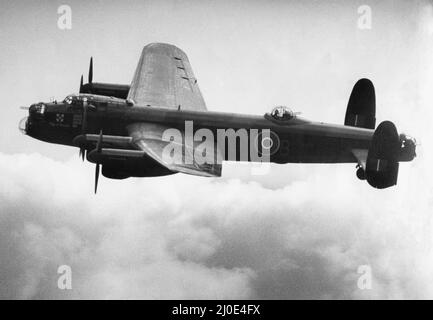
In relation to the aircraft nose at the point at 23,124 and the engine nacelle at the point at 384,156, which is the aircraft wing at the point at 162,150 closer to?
the aircraft nose at the point at 23,124

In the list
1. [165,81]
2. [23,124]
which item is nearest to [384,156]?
[165,81]

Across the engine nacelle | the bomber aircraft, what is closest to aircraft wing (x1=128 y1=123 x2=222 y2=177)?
the bomber aircraft

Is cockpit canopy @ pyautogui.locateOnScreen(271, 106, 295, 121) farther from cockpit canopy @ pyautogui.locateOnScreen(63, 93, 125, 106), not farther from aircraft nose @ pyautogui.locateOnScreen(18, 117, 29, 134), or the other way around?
aircraft nose @ pyautogui.locateOnScreen(18, 117, 29, 134)

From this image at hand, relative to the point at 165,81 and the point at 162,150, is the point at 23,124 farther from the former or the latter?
the point at 165,81
